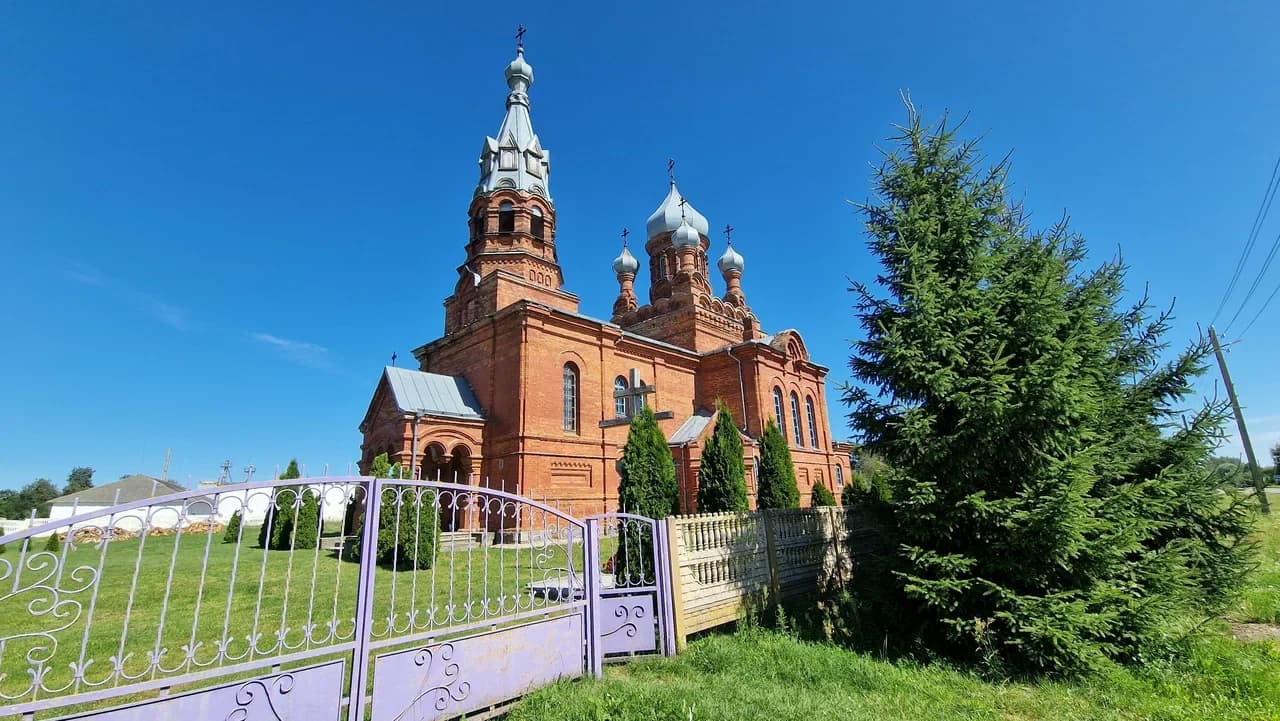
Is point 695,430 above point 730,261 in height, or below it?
below

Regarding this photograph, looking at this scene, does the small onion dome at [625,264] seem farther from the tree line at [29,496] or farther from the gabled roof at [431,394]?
the tree line at [29,496]

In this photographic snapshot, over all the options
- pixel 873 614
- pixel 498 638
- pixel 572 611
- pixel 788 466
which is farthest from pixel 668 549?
pixel 788 466

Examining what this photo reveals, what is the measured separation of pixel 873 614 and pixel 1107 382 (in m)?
4.33

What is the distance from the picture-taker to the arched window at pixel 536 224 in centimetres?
2144

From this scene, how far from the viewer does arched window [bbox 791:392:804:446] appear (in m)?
23.4

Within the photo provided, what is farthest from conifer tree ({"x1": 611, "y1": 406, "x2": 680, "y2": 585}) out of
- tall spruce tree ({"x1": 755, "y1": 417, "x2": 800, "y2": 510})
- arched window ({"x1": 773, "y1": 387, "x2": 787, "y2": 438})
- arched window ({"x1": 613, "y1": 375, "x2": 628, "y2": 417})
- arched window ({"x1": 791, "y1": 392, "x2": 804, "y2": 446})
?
arched window ({"x1": 791, "y1": 392, "x2": 804, "y2": 446})

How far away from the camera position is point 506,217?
70.2 feet

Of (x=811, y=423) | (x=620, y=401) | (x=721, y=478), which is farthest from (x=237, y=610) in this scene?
(x=811, y=423)

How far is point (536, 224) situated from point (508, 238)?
4.50ft

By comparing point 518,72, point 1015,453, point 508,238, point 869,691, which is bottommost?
point 869,691

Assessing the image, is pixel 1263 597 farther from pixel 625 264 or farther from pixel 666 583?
pixel 625 264

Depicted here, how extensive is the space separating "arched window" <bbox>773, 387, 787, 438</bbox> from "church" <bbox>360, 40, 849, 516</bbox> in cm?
7

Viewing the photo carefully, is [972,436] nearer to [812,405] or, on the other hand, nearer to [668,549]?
[668,549]

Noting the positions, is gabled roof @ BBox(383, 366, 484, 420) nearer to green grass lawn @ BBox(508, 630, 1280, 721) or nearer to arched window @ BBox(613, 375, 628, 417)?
arched window @ BBox(613, 375, 628, 417)
